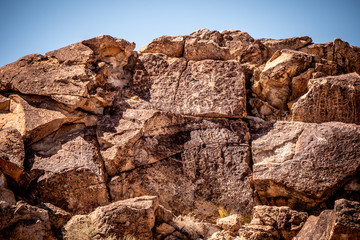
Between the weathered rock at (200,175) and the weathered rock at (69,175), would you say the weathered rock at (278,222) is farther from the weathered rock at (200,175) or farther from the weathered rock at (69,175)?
the weathered rock at (69,175)

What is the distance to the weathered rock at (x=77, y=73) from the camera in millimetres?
7820

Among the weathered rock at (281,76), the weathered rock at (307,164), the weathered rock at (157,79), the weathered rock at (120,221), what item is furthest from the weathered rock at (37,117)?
the weathered rock at (281,76)

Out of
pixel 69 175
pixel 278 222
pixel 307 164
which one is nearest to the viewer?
pixel 278 222

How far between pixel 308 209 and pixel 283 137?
1.72 m

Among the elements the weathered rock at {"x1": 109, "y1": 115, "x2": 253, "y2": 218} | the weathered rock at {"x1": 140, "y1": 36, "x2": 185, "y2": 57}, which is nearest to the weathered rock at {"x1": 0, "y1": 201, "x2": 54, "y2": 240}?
the weathered rock at {"x1": 109, "y1": 115, "x2": 253, "y2": 218}

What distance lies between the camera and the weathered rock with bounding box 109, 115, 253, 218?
721 cm

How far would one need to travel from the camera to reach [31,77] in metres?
8.01

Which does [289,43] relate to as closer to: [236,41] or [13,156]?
[236,41]

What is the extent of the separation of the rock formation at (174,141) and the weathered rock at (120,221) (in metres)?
0.02

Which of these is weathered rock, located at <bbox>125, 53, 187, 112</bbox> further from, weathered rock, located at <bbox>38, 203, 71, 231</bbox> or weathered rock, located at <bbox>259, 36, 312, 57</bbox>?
weathered rock, located at <bbox>38, 203, 71, 231</bbox>

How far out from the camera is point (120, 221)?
5555 millimetres

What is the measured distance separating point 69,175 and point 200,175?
9.91ft

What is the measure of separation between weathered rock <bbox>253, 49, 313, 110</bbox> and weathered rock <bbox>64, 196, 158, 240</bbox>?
479cm

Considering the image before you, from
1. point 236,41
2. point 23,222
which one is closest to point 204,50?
point 236,41
